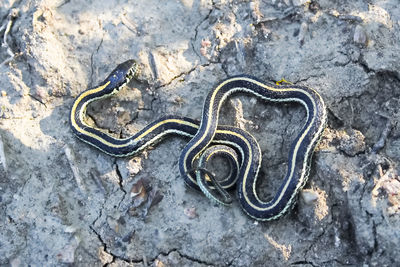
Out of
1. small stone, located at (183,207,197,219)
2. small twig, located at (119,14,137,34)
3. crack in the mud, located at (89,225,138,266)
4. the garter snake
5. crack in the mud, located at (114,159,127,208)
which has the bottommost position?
crack in the mud, located at (89,225,138,266)

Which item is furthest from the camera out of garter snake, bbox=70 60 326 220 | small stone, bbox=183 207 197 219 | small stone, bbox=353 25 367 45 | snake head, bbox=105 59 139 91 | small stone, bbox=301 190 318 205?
snake head, bbox=105 59 139 91

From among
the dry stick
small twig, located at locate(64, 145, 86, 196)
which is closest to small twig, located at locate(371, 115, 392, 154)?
small twig, located at locate(64, 145, 86, 196)

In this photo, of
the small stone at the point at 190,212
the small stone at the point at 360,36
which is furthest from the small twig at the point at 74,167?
the small stone at the point at 360,36

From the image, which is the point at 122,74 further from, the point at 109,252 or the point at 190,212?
the point at 109,252

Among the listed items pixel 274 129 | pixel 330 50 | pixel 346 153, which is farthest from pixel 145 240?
pixel 330 50

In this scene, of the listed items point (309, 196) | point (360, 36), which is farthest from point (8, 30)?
point (360, 36)

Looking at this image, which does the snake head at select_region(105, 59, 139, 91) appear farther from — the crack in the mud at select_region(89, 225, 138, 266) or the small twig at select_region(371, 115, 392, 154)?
the small twig at select_region(371, 115, 392, 154)

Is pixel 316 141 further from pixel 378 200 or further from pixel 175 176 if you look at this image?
pixel 175 176

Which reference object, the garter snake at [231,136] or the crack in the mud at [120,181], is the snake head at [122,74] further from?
the crack in the mud at [120,181]
